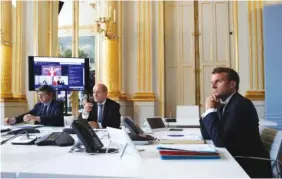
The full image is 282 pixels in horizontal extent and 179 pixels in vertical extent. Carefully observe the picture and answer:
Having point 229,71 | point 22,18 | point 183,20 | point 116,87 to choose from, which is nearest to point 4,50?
point 22,18

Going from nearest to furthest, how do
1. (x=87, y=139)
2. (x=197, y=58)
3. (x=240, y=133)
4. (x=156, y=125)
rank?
1. (x=87, y=139)
2. (x=240, y=133)
3. (x=156, y=125)
4. (x=197, y=58)

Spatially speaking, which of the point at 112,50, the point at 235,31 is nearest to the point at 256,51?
the point at 235,31

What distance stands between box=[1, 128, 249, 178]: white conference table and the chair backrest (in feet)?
1.60

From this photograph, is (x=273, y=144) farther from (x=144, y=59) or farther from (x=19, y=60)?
(x=19, y=60)

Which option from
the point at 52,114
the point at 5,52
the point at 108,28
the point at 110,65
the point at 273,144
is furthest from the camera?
the point at 110,65

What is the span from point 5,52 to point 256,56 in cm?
460

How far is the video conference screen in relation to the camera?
4965mm

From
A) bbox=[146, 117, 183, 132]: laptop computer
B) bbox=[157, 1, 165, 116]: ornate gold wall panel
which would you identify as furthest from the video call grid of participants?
bbox=[146, 117, 183, 132]: laptop computer

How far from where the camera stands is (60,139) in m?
2.08

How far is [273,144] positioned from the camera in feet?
6.95

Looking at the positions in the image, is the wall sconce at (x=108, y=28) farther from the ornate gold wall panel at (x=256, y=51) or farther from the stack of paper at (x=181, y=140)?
the stack of paper at (x=181, y=140)

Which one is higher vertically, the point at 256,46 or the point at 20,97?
the point at 256,46

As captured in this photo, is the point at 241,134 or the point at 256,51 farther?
the point at 256,51

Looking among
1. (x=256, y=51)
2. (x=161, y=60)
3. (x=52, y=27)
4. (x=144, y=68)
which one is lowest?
(x=144, y=68)
